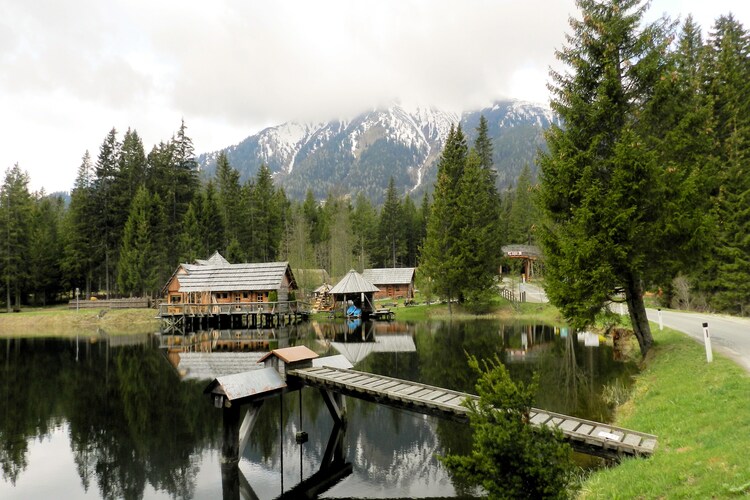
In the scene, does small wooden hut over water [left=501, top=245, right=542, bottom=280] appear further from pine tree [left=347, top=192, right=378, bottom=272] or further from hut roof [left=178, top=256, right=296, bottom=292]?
hut roof [left=178, top=256, right=296, bottom=292]

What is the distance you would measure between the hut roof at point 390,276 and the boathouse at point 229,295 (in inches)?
667

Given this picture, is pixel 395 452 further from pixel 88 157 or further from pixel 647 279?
pixel 88 157

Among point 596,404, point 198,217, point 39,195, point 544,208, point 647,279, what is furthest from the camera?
point 39,195

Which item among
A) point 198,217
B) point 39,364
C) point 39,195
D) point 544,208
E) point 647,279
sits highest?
point 39,195

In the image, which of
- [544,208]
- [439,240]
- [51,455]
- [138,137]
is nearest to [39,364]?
[51,455]

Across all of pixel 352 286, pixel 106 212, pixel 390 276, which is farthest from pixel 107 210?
pixel 390 276

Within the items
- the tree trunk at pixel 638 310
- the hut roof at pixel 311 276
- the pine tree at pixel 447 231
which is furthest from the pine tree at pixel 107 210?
the tree trunk at pixel 638 310

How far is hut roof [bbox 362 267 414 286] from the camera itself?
2420 inches

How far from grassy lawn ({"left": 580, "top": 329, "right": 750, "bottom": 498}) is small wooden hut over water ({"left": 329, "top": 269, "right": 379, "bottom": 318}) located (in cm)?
3475

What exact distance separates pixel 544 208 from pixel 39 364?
2720 cm

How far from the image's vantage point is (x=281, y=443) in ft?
37.4

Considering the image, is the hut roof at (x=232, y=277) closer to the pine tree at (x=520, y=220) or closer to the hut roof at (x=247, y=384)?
the hut roof at (x=247, y=384)

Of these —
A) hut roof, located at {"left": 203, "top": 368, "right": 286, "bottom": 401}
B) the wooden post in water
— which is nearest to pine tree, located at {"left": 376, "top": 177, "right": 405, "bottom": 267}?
hut roof, located at {"left": 203, "top": 368, "right": 286, "bottom": 401}

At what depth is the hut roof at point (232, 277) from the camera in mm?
45219
